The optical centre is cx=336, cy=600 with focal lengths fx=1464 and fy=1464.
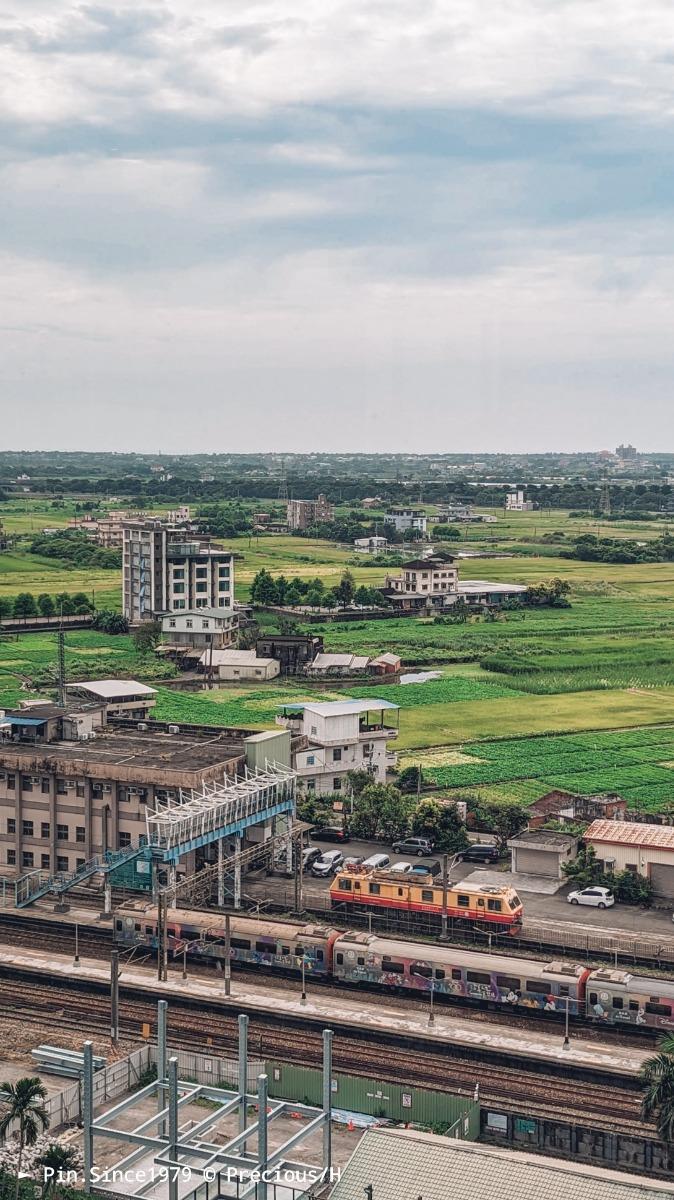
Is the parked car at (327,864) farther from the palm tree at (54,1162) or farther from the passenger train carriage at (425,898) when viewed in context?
the palm tree at (54,1162)

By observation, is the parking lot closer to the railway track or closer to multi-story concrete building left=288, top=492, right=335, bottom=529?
the railway track

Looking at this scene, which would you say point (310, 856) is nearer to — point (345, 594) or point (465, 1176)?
point (465, 1176)

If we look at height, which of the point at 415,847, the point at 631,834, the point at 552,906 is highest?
the point at 631,834

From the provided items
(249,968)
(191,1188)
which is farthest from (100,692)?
(191,1188)

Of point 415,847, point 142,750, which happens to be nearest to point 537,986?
point 415,847

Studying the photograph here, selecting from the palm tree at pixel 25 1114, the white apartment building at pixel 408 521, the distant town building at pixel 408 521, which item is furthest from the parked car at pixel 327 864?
the white apartment building at pixel 408 521

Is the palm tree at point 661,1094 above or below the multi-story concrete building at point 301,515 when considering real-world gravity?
below

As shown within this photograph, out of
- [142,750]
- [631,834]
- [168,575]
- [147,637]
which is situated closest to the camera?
[631,834]

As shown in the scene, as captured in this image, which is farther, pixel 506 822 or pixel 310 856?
pixel 506 822
